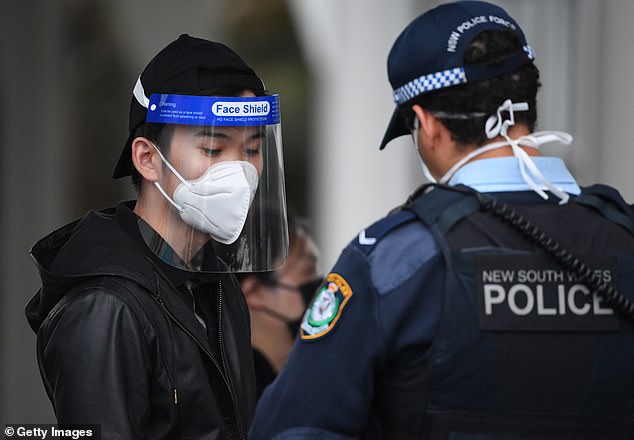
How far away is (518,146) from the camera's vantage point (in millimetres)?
2186

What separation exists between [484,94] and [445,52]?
5.0 inches

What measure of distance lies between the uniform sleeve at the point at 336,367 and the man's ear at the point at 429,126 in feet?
1.03

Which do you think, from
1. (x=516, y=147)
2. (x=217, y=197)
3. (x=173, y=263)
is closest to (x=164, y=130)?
(x=217, y=197)

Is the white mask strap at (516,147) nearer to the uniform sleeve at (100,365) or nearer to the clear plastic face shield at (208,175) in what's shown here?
the clear plastic face shield at (208,175)

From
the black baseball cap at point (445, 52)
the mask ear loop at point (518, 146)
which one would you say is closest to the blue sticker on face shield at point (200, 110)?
the black baseball cap at point (445, 52)

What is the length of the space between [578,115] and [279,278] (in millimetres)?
1743

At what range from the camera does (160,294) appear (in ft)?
7.45

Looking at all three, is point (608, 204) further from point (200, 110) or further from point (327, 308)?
point (200, 110)

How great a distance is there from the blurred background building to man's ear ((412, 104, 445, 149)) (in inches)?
73.4

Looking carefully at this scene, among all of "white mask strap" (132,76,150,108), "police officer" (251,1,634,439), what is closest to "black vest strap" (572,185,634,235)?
"police officer" (251,1,634,439)

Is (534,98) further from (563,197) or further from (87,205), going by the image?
(87,205)

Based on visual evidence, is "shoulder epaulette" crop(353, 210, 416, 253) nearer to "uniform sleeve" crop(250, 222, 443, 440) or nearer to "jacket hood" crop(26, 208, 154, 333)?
"uniform sleeve" crop(250, 222, 443, 440)

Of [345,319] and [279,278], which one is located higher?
[345,319]

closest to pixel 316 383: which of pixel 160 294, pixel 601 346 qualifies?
pixel 160 294
